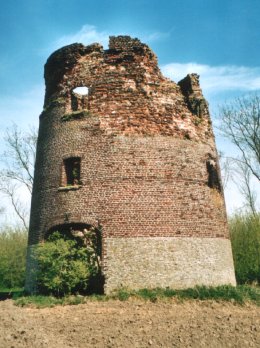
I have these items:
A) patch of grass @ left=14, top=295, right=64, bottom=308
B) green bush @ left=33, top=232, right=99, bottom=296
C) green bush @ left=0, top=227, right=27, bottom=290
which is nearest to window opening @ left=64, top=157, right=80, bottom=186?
green bush @ left=33, top=232, right=99, bottom=296

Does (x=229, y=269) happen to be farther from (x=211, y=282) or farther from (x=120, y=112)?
(x=120, y=112)

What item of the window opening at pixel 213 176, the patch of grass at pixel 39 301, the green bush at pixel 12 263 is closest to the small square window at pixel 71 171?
the patch of grass at pixel 39 301

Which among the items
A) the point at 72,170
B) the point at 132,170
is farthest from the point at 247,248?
the point at 72,170

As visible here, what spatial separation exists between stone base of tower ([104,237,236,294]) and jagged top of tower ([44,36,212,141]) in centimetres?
356

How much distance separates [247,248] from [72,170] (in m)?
10.9

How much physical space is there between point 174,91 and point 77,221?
18.5 feet

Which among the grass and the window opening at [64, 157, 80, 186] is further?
the window opening at [64, 157, 80, 186]

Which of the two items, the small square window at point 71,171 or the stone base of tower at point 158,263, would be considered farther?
the small square window at point 71,171

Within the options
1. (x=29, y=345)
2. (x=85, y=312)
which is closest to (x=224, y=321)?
(x=85, y=312)

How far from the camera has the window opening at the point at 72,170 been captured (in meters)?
11.4

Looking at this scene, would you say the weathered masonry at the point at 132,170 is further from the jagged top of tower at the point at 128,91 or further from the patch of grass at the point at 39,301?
the patch of grass at the point at 39,301

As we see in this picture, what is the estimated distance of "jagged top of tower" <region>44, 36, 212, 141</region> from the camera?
1138 centimetres

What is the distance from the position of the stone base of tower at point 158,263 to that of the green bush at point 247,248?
284 inches

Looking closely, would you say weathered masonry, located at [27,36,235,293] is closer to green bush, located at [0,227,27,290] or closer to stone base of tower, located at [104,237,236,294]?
stone base of tower, located at [104,237,236,294]
